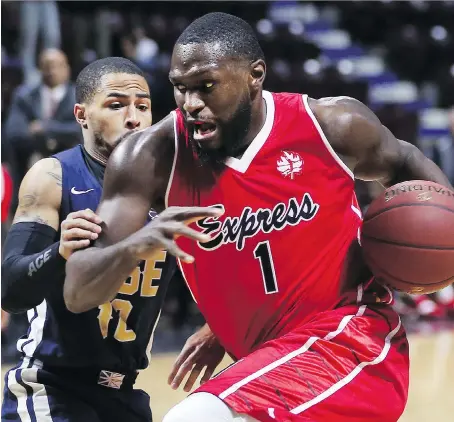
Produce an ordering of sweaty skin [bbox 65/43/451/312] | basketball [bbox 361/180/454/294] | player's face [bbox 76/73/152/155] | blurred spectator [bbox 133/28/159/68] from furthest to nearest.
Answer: blurred spectator [bbox 133/28/159/68]
player's face [bbox 76/73/152/155]
basketball [bbox 361/180/454/294]
sweaty skin [bbox 65/43/451/312]

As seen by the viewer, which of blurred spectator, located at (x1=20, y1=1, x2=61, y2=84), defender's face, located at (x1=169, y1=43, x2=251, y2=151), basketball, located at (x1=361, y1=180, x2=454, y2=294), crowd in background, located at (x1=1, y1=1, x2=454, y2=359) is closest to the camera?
defender's face, located at (x1=169, y1=43, x2=251, y2=151)

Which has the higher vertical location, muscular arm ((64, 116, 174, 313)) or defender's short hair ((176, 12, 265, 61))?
defender's short hair ((176, 12, 265, 61))

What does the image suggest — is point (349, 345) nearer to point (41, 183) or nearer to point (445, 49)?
point (41, 183)

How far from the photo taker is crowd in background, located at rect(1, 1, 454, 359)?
7375 mm

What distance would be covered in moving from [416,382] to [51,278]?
396 cm

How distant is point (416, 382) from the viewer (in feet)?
20.7

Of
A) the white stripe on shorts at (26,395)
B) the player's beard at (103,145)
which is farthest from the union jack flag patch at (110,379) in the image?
the player's beard at (103,145)

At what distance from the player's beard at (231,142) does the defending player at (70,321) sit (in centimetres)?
45

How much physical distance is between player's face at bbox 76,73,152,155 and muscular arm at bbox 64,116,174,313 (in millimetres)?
496

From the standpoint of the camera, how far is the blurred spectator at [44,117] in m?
7.25

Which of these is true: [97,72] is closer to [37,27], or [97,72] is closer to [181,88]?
[181,88]

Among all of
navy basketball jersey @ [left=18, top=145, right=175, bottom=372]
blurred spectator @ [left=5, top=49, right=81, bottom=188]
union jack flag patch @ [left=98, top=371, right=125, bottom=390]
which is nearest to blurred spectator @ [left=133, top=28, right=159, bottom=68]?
blurred spectator @ [left=5, top=49, right=81, bottom=188]

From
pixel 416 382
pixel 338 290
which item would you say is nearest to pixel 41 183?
pixel 338 290

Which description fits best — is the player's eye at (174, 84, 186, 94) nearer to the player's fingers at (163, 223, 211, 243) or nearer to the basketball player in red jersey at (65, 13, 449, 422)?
the basketball player in red jersey at (65, 13, 449, 422)
